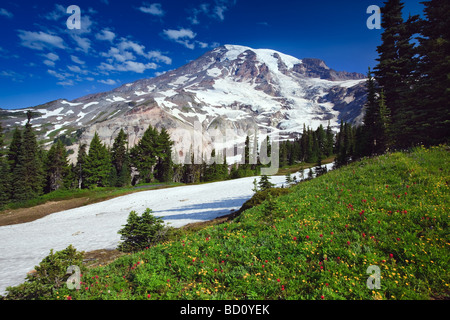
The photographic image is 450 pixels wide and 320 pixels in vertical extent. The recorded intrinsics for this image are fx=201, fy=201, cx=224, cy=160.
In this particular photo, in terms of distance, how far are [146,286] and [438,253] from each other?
298 inches

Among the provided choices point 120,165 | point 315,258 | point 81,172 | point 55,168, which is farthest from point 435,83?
point 55,168

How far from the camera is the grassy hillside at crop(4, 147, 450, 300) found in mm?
4746

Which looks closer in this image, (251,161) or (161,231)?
(161,231)

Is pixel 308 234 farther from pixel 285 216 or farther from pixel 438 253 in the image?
pixel 438 253

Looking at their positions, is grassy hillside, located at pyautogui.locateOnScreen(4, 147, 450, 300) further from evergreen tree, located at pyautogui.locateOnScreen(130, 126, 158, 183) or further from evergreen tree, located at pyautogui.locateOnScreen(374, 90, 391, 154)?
evergreen tree, located at pyautogui.locateOnScreen(130, 126, 158, 183)

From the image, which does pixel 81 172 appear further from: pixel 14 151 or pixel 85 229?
pixel 85 229

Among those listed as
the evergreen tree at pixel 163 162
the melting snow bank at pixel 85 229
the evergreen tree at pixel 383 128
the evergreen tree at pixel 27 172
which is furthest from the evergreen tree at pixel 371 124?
the evergreen tree at pixel 27 172

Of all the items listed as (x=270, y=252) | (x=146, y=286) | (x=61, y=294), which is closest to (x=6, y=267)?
(x=61, y=294)

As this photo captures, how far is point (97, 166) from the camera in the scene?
54844 mm

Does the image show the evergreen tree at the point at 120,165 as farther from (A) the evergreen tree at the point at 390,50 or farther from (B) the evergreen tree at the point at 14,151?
(A) the evergreen tree at the point at 390,50

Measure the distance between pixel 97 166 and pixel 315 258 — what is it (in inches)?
2429

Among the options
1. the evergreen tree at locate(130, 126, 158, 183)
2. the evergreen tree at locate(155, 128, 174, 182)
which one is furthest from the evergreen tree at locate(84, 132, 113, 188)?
the evergreen tree at locate(155, 128, 174, 182)

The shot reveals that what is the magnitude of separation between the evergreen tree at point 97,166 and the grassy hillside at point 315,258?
5468 centimetres

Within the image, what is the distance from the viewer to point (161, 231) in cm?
1122
